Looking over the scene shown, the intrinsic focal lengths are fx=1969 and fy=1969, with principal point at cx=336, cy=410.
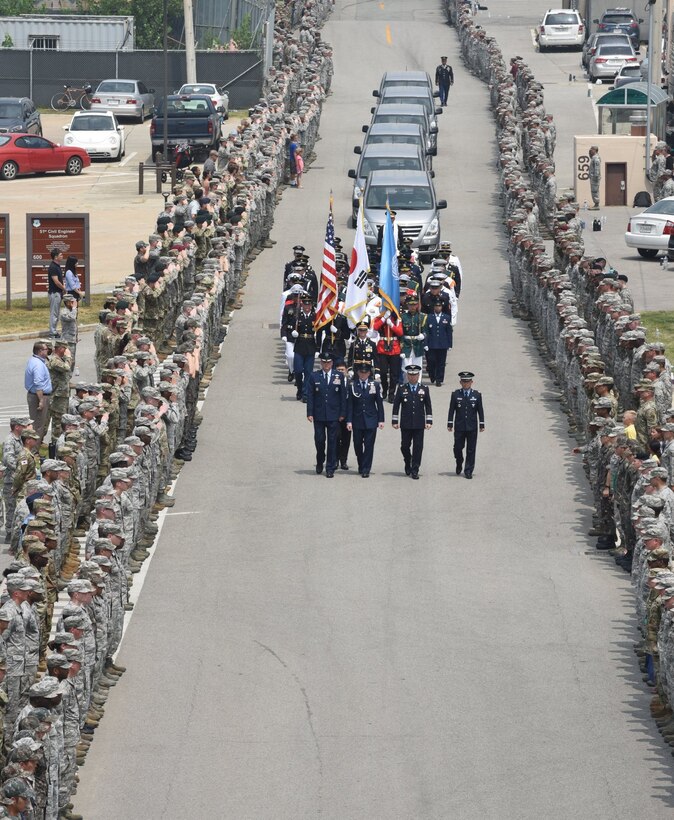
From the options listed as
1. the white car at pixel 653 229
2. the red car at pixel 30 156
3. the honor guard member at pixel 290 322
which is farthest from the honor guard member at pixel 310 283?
the red car at pixel 30 156

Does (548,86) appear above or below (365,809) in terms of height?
above

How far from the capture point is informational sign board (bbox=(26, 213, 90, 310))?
35.3 meters

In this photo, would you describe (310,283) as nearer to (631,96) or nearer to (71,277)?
(71,277)

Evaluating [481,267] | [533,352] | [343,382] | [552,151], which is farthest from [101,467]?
[552,151]

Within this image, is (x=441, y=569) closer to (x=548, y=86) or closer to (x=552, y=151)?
(x=552, y=151)

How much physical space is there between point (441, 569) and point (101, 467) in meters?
4.40

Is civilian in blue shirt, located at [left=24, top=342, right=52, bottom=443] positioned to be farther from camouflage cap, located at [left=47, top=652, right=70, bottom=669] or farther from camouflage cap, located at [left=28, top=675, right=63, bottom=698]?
camouflage cap, located at [left=28, top=675, right=63, bottom=698]

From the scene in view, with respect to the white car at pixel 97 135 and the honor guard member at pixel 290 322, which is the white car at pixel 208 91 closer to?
the white car at pixel 97 135

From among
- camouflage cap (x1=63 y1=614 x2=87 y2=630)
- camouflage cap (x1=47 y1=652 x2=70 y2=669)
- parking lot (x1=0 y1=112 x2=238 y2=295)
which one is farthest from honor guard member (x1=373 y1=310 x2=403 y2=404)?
camouflage cap (x1=47 y1=652 x2=70 y2=669)

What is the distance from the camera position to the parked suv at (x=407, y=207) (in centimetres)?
3766

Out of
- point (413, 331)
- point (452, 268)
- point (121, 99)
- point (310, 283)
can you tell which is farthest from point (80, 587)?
point (121, 99)

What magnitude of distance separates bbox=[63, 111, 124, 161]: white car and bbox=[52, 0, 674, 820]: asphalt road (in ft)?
87.3

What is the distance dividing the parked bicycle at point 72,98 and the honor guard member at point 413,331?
38.8 metres

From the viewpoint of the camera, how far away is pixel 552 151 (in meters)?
47.8
